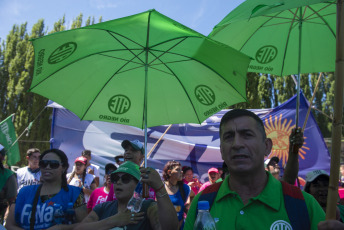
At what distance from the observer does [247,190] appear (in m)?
1.79

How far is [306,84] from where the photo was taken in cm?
1984

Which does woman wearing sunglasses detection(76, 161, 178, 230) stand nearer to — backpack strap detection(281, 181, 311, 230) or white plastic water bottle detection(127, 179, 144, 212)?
white plastic water bottle detection(127, 179, 144, 212)

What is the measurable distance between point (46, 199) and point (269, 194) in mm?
2441

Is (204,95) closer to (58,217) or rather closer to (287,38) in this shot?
(287,38)

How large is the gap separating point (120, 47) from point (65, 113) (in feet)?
22.7

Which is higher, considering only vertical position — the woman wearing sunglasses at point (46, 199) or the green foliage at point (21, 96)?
the green foliage at point (21, 96)

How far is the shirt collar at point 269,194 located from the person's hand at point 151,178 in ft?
1.85

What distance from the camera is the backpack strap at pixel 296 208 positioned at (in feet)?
5.08

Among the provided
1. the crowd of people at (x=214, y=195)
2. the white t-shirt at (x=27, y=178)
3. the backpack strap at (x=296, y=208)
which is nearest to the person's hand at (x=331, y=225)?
the crowd of people at (x=214, y=195)

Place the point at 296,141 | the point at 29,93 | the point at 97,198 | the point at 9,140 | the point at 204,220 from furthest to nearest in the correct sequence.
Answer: the point at 29,93 < the point at 9,140 < the point at 97,198 < the point at 296,141 < the point at 204,220

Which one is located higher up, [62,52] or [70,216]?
[62,52]

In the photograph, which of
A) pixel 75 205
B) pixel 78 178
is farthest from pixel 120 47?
pixel 78 178

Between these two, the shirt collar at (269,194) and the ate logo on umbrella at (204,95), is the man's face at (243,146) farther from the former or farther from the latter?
the ate logo on umbrella at (204,95)

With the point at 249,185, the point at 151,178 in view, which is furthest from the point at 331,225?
the point at 151,178
